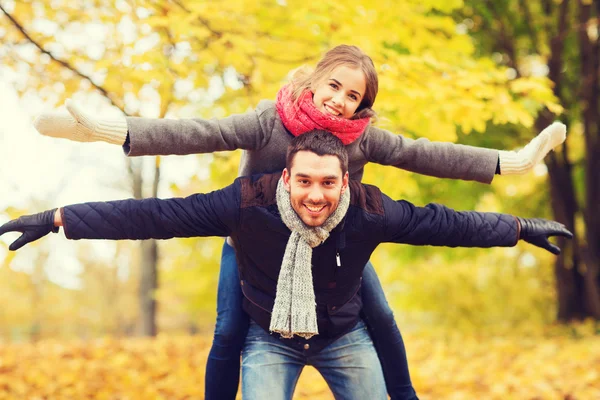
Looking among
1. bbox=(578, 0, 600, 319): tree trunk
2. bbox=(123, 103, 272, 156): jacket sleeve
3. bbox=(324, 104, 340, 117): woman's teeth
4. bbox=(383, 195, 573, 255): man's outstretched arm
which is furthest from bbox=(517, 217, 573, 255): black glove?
bbox=(578, 0, 600, 319): tree trunk

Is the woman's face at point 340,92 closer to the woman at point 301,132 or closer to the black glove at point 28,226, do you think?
the woman at point 301,132

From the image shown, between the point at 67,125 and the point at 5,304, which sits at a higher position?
the point at 67,125

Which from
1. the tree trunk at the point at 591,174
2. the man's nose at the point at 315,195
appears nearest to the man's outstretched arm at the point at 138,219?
the man's nose at the point at 315,195

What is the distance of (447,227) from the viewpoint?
2398 millimetres

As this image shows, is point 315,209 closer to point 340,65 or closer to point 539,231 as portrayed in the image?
point 340,65

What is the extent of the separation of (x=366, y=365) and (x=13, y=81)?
4.60 meters

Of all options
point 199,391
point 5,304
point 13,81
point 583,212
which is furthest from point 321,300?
point 5,304

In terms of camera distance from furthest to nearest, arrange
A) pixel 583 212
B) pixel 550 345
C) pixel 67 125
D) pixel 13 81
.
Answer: pixel 583 212 → pixel 550 345 → pixel 13 81 → pixel 67 125

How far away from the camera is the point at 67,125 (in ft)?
7.02

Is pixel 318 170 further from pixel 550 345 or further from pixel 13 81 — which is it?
pixel 550 345

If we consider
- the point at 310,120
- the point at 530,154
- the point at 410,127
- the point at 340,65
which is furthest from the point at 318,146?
the point at 410,127

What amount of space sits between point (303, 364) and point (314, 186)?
0.82m

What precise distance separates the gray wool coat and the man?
0.15m

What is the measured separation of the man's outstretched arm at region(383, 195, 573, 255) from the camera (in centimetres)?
238
